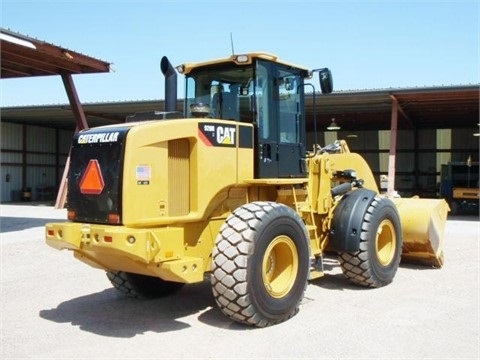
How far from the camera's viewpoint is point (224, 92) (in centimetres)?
615

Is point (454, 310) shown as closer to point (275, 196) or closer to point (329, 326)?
point (329, 326)

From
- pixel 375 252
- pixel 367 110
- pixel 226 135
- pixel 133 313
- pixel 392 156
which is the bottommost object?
pixel 133 313

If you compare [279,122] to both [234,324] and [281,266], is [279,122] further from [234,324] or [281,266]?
[234,324]

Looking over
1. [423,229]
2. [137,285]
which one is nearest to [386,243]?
[423,229]

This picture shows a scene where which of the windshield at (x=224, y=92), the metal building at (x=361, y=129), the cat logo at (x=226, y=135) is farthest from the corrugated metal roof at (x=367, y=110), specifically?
the cat logo at (x=226, y=135)

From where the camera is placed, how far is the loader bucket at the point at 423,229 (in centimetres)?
809

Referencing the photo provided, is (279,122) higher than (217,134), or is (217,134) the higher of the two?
(279,122)

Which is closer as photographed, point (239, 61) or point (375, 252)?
point (239, 61)

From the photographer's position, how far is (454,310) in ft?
19.1

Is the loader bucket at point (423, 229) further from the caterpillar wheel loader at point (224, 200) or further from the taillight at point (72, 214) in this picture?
the taillight at point (72, 214)

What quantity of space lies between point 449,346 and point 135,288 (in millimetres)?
3443

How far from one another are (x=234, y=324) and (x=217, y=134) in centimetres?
190

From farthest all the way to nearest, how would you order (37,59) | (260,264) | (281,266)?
(37,59), (281,266), (260,264)

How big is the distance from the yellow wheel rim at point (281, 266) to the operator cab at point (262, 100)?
2.70 feet
